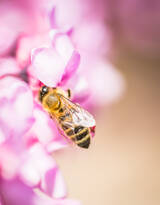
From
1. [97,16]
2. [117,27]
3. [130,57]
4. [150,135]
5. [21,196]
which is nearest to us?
[21,196]

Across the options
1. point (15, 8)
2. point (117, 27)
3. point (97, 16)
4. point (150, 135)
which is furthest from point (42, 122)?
point (150, 135)

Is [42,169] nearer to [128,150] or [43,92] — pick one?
[43,92]

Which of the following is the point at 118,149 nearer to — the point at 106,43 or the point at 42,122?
the point at 106,43

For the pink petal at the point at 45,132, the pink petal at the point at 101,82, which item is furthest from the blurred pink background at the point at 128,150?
the pink petal at the point at 45,132

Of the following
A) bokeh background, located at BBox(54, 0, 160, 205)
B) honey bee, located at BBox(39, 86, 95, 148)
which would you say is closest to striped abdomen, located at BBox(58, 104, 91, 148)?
honey bee, located at BBox(39, 86, 95, 148)

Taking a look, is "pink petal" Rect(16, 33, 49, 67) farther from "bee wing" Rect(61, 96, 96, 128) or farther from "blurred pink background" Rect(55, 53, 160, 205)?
"blurred pink background" Rect(55, 53, 160, 205)
